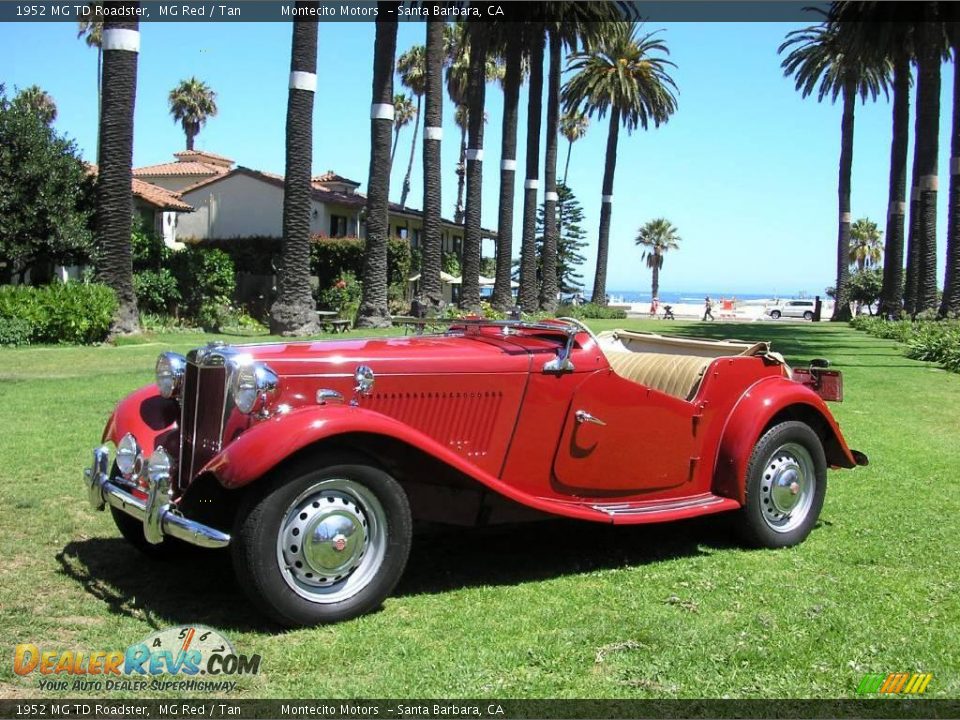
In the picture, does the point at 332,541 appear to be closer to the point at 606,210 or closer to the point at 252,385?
the point at 252,385

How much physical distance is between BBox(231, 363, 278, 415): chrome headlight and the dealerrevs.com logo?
1060 mm

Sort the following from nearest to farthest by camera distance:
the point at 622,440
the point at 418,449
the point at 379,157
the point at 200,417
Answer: the point at 418,449, the point at 200,417, the point at 622,440, the point at 379,157

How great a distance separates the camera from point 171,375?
4832mm

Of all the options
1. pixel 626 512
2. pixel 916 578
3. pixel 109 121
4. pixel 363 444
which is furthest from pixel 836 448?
pixel 109 121

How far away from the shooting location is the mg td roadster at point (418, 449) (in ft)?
13.3

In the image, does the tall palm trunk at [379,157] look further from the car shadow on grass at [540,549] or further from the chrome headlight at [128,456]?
the chrome headlight at [128,456]

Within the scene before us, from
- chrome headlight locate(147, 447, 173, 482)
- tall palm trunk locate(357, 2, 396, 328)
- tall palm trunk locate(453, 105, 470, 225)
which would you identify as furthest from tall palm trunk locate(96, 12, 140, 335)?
tall palm trunk locate(453, 105, 470, 225)

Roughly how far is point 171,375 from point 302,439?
4.20ft

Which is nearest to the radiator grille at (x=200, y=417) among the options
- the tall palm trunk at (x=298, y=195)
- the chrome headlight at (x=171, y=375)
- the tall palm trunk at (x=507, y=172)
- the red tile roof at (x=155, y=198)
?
the chrome headlight at (x=171, y=375)

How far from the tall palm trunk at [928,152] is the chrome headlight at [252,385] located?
974 inches

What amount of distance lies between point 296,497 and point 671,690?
1823 millimetres

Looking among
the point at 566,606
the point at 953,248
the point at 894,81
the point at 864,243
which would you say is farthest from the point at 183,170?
the point at 864,243

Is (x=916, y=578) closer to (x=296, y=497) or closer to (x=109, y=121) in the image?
(x=296, y=497)

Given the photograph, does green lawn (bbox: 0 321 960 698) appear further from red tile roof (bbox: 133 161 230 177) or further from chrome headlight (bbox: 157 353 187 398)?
red tile roof (bbox: 133 161 230 177)
